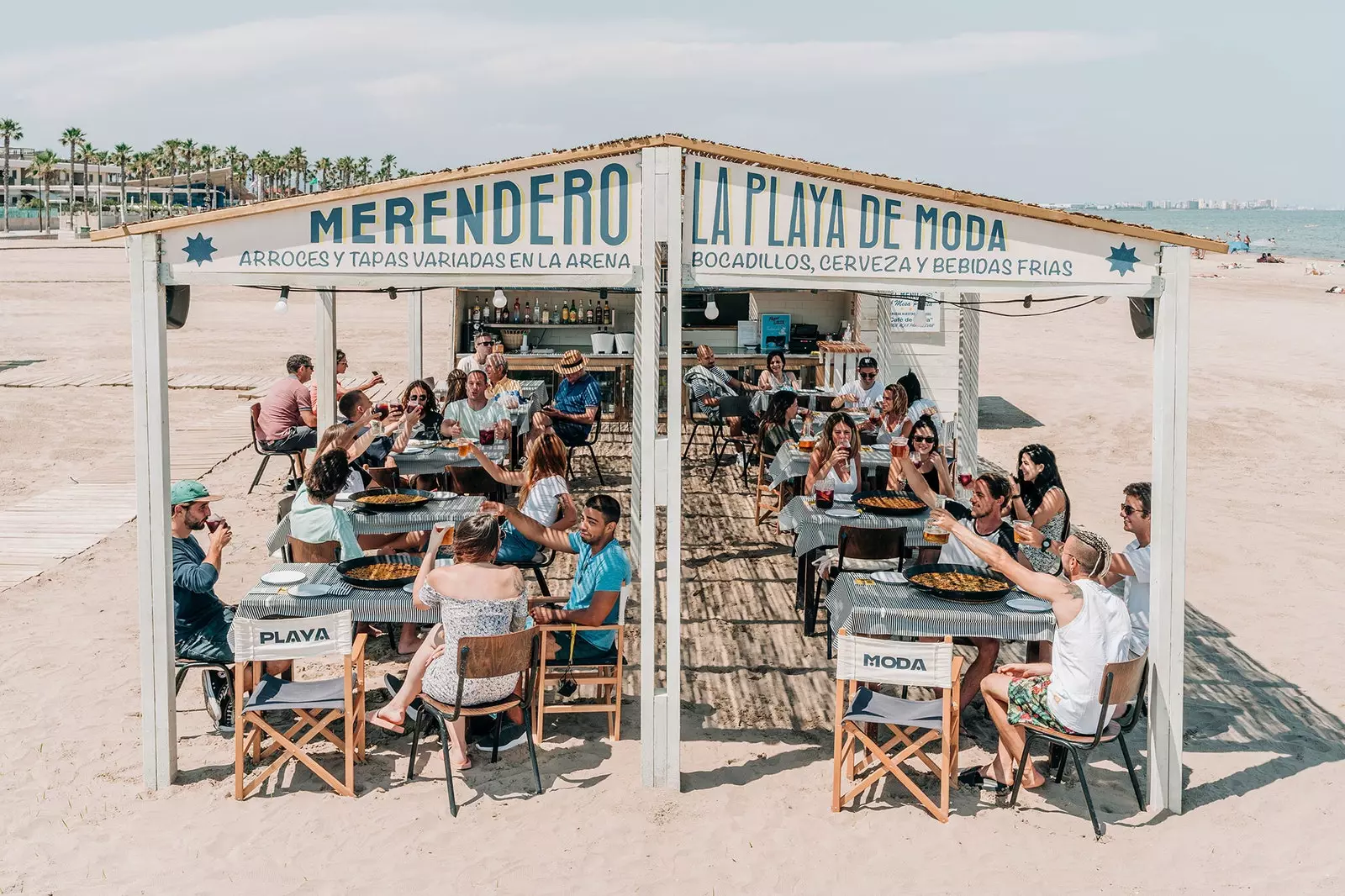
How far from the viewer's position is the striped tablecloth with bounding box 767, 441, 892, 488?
9.20 meters

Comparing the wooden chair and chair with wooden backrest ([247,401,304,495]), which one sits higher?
chair with wooden backrest ([247,401,304,495])

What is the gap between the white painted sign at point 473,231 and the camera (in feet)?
17.9

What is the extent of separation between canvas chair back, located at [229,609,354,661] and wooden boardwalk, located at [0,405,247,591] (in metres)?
4.18

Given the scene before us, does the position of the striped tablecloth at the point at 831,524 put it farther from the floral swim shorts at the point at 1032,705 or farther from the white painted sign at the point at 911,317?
the white painted sign at the point at 911,317

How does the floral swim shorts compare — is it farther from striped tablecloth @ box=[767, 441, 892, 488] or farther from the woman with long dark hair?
striped tablecloth @ box=[767, 441, 892, 488]

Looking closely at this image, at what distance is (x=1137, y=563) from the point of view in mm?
5840

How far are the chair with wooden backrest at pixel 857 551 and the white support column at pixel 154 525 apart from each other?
3418 mm

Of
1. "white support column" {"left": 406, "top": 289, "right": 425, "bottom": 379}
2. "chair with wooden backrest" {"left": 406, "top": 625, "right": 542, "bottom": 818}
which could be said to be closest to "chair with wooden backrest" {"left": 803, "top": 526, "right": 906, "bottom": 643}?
"chair with wooden backrest" {"left": 406, "top": 625, "right": 542, "bottom": 818}

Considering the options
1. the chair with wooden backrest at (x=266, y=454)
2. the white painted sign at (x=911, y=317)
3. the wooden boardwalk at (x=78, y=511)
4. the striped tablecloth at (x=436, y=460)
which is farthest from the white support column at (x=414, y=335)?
the white painted sign at (x=911, y=317)

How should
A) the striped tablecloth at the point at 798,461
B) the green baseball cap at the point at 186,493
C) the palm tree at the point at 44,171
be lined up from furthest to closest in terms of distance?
the palm tree at the point at 44,171 < the striped tablecloth at the point at 798,461 < the green baseball cap at the point at 186,493

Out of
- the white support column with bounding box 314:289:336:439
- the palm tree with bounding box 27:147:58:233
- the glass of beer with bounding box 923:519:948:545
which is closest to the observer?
the glass of beer with bounding box 923:519:948:545

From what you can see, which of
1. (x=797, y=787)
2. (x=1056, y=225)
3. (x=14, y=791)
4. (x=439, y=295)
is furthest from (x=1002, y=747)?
(x=439, y=295)

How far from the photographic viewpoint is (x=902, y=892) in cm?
472

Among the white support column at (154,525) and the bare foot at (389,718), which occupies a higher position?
the white support column at (154,525)
